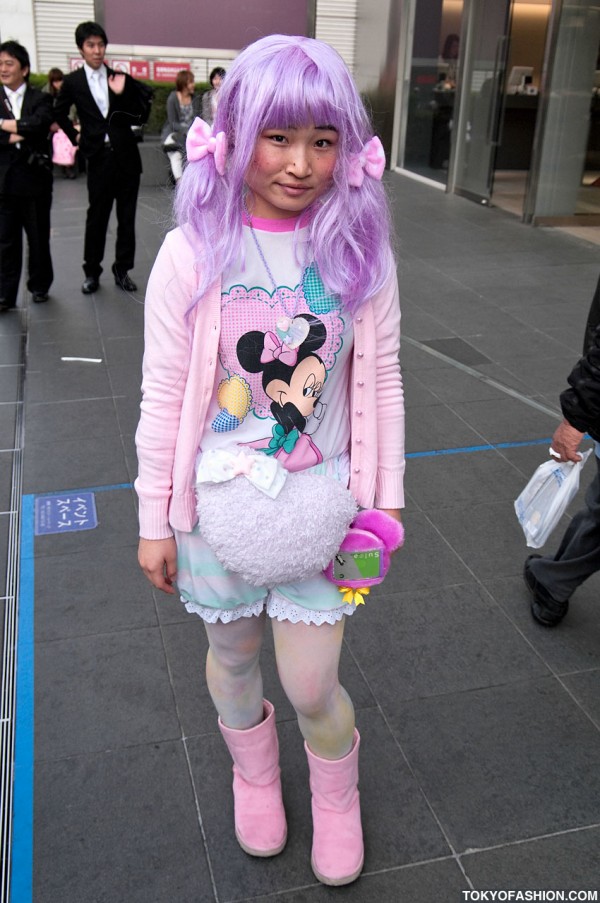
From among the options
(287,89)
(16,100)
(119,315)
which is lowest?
(119,315)

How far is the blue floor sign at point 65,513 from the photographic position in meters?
3.95

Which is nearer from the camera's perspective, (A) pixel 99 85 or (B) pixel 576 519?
(B) pixel 576 519

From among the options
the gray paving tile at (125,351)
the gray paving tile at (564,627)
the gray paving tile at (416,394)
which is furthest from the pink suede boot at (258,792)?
the gray paving tile at (125,351)

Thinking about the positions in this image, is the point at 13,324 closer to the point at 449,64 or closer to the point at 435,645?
the point at 435,645

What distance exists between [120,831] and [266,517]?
3.68ft

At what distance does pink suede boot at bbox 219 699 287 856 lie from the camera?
2.32 metres

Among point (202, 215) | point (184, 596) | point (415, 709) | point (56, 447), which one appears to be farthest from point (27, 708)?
point (56, 447)

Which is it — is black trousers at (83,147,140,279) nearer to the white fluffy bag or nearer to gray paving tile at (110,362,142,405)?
gray paving tile at (110,362,142,405)

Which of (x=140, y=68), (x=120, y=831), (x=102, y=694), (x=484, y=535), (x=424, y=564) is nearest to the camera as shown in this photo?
(x=120, y=831)

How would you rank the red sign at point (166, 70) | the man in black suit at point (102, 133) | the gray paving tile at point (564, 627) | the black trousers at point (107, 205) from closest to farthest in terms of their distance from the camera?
the gray paving tile at point (564, 627) < the man in black suit at point (102, 133) < the black trousers at point (107, 205) < the red sign at point (166, 70)

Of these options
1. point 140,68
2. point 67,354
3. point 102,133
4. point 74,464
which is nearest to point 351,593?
point 74,464

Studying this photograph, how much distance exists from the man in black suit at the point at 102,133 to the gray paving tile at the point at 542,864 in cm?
619

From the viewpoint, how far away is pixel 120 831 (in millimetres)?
2418

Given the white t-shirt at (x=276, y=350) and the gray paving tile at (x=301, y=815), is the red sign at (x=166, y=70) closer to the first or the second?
the gray paving tile at (x=301, y=815)
